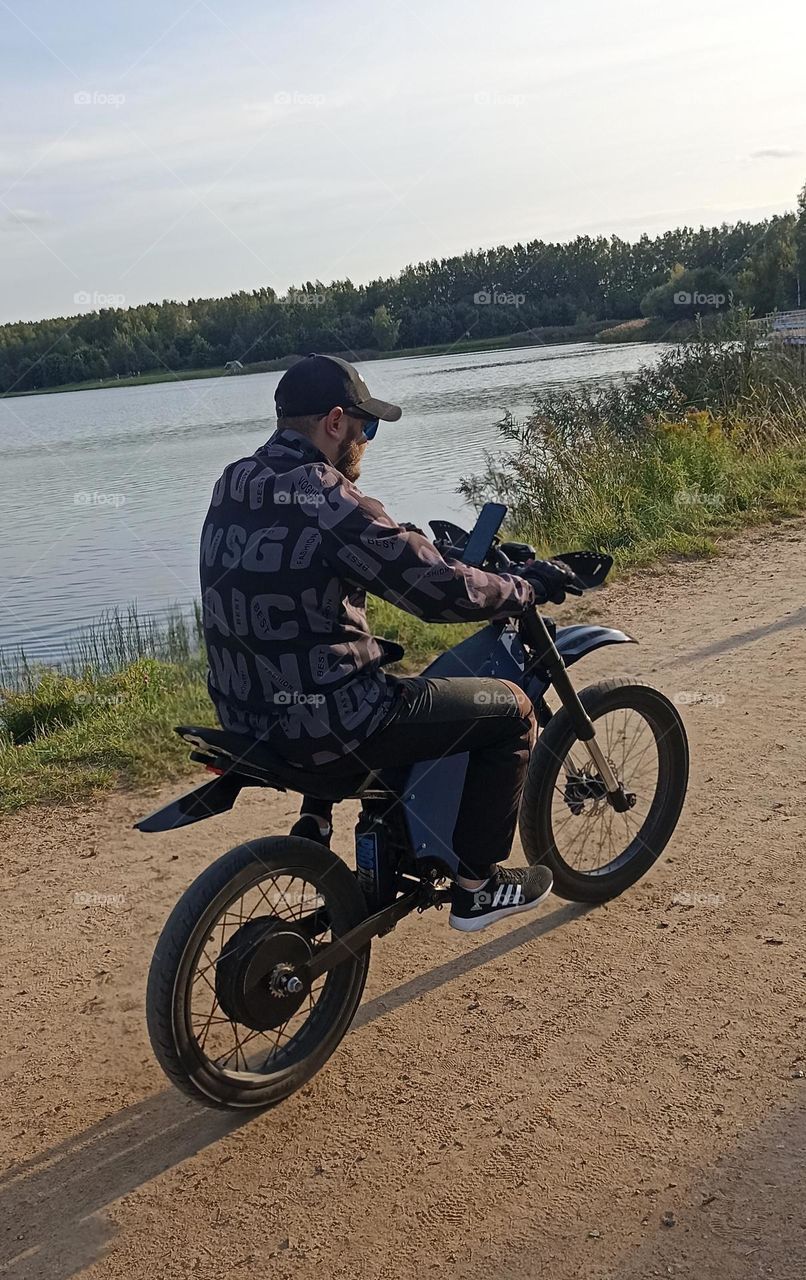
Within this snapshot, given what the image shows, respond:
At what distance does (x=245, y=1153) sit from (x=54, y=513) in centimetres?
1810

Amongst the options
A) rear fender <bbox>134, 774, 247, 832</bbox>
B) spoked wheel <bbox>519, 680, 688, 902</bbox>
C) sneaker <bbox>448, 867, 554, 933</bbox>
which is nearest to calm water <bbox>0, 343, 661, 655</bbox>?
spoked wheel <bbox>519, 680, 688, 902</bbox>

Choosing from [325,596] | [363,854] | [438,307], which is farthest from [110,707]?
[438,307]

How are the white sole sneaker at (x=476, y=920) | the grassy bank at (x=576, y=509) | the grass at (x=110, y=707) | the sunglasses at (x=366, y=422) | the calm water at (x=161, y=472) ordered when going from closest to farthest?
the sunglasses at (x=366, y=422), the white sole sneaker at (x=476, y=920), the grass at (x=110, y=707), the grassy bank at (x=576, y=509), the calm water at (x=161, y=472)

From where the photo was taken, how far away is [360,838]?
3393mm

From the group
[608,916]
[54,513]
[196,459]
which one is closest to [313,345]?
[196,459]

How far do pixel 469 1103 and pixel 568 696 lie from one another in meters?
1.32

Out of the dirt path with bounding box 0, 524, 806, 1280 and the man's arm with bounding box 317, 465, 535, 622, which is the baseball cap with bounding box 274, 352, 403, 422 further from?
the dirt path with bounding box 0, 524, 806, 1280

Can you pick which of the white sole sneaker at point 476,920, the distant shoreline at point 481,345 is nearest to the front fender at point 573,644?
the white sole sneaker at point 476,920

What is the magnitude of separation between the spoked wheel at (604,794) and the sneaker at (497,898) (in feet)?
0.70

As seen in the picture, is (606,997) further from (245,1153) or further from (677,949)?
(245,1153)

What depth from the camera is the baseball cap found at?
3.01 m

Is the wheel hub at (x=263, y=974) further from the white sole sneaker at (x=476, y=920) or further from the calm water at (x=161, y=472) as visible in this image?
the calm water at (x=161, y=472)

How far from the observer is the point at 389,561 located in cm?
289

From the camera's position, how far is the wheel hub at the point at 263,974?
2.98 metres
